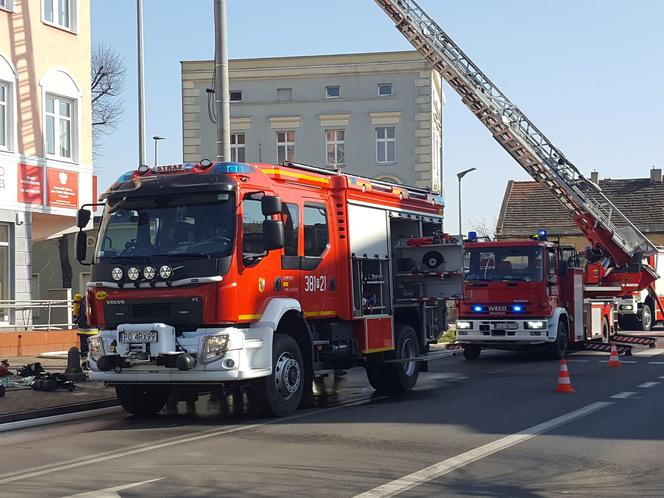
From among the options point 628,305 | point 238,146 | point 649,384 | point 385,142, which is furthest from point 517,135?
point 238,146

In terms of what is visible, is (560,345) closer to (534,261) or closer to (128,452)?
(534,261)

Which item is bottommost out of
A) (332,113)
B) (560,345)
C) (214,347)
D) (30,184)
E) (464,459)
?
(464,459)

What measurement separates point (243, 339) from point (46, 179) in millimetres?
14267

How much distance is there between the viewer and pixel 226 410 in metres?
13.8

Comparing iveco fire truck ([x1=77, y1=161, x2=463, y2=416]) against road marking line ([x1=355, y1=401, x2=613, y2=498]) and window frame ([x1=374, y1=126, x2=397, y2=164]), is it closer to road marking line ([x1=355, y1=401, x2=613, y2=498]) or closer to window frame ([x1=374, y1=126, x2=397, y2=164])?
road marking line ([x1=355, y1=401, x2=613, y2=498])

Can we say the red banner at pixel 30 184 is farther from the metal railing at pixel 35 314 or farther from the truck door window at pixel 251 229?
the truck door window at pixel 251 229

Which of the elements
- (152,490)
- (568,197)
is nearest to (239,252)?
(152,490)

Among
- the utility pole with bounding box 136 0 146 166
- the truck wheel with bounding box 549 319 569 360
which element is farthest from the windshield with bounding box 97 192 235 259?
the utility pole with bounding box 136 0 146 166

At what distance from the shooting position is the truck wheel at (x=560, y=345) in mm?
22328

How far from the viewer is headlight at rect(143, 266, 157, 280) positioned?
1224cm

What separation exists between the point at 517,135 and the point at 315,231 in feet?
54.6

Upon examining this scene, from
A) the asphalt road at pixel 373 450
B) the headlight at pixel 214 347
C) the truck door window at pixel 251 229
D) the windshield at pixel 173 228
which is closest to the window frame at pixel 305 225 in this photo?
the truck door window at pixel 251 229

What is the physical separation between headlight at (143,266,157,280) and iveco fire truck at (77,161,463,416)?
14 mm

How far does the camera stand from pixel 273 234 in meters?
12.2
